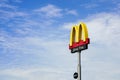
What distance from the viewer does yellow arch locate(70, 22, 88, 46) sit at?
26.1m

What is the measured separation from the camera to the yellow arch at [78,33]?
1027 inches

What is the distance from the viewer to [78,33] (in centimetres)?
2675

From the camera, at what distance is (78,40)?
26641 millimetres

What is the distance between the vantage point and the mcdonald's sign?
2584 cm

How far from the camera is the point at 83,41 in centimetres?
2597

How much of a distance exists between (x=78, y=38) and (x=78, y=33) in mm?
405

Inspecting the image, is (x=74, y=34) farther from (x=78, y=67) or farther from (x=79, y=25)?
(x=78, y=67)

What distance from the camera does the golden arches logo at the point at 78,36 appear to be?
85.3 ft

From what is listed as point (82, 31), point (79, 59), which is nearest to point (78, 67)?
point (79, 59)

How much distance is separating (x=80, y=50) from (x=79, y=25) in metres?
2.03

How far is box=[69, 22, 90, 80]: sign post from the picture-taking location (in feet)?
84.2

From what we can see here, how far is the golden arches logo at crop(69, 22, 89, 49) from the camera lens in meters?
26.0

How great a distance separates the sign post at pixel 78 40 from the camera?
25.7 m

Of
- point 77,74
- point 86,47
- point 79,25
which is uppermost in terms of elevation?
point 79,25
